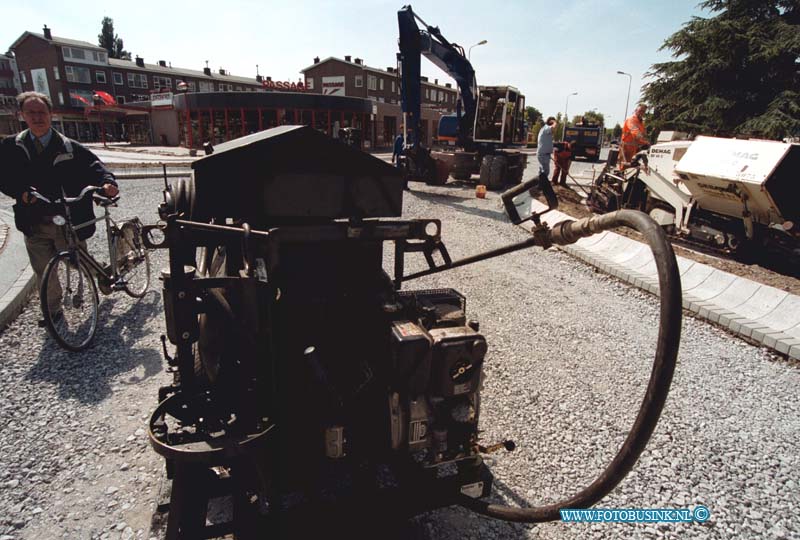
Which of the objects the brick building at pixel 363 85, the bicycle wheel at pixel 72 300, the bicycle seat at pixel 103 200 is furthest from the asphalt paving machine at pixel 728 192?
the brick building at pixel 363 85

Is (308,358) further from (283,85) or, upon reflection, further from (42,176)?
(283,85)

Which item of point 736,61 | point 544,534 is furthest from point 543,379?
point 736,61

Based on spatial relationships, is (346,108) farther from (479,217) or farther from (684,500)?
(684,500)

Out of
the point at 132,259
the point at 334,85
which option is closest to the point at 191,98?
the point at 334,85

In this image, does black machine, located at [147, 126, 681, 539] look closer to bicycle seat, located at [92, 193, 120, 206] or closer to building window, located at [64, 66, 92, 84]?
bicycle seat, located at [92, 193, 120, 206]

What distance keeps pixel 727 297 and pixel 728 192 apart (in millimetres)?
2665

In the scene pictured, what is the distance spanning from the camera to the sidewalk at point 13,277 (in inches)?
195

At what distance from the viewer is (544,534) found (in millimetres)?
2627

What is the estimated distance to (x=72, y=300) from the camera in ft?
15.0

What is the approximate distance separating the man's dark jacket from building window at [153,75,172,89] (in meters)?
64.0

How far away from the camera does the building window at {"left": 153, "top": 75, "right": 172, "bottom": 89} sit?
57.2 meters

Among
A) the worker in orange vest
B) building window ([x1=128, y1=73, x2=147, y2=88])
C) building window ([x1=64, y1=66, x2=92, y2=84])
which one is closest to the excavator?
the worker in orange vest

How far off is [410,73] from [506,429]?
1310 centimetres

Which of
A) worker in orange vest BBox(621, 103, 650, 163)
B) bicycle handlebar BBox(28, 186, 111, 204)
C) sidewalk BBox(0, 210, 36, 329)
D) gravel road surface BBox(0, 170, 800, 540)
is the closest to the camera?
gravel road surface BBox(0, 170, 800, 540)
